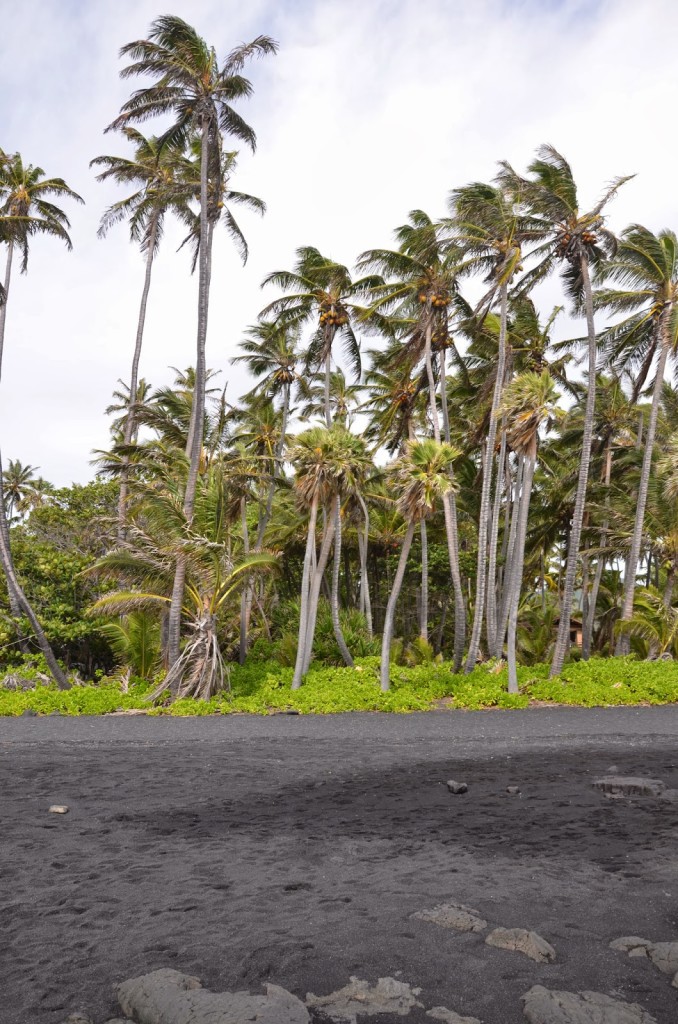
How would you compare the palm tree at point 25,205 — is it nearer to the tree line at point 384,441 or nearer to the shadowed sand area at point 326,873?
the tree line at point 384,441

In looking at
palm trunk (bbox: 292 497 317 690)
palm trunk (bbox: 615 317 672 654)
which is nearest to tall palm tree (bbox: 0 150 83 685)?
palm trunk (bbox: 292 497 317 690)

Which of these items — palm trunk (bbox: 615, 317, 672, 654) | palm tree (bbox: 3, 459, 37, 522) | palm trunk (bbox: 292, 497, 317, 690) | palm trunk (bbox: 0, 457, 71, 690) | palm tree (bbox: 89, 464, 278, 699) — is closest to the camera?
palm tree (bbox: 89, 464, 278, 699)

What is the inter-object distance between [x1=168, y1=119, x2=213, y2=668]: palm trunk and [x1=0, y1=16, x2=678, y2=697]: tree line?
0.07 meters

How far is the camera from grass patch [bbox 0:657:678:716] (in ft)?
58.4

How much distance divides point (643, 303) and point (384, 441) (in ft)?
35.2

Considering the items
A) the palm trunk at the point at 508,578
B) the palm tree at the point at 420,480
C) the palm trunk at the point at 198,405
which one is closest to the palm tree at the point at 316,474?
the palm tree at the point at 420,480

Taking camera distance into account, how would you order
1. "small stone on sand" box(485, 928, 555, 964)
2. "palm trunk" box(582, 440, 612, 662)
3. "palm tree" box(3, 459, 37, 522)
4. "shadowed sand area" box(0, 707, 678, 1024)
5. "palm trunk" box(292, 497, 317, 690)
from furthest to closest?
"palm tree" box(3, 459, 37, 522) → "palm trunk" box(582, 440, 612, 662) → "palm trunk" box(292, 497, 317, 690) → "small stone on sand" box(485, 928, 555, 964) → "shadowed sand area" box(0, 707, 678, 1024)

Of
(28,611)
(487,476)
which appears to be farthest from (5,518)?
(487,476)

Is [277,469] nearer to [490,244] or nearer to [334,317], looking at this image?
[334,317]

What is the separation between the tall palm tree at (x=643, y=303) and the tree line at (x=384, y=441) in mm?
67

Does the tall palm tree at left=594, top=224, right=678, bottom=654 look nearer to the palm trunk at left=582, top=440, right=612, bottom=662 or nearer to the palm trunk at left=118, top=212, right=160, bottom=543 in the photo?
the palm trunk at left=582, top=440, right=612, bottom=662

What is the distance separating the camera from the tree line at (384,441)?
19.2 meters

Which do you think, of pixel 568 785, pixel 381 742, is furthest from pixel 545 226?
pixel 568 785

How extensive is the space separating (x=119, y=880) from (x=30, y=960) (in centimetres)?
146
